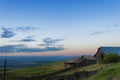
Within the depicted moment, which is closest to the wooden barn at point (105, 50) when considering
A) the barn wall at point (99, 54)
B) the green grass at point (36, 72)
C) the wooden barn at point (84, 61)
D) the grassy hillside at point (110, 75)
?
the barn wall at point (99, 54)

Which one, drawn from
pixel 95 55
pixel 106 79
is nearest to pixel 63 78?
pixel 106 79

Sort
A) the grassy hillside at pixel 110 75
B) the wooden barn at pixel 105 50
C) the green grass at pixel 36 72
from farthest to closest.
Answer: the green grass at pixel 36 72 → the wooden barn at pixel 105 50 → the grassy hillside at pixel 110 75

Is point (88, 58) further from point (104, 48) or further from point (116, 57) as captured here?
point (116, 57)

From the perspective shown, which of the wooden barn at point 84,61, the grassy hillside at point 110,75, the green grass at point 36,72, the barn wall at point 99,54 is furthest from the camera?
the green grass at point 36,72

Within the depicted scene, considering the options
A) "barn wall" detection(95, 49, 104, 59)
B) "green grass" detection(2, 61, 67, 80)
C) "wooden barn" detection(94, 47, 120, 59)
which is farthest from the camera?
"green grass" detection(2, 61, 67, 80)

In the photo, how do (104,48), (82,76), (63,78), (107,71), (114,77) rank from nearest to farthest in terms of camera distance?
(114,77), (107,71), (63,78), (82,76), (104,48)

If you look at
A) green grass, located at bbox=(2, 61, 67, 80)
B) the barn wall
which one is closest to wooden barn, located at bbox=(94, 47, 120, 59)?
the barn wall

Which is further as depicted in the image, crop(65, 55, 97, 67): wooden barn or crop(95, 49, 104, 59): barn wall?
crop(65, 55, 97, 67): wooden barn

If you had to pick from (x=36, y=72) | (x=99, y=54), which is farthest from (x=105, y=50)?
(x=36, y=72)

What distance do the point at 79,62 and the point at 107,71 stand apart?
6283 cm

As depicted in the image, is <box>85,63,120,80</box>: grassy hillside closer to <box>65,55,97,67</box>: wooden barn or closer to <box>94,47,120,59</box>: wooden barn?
<box>94,47,120,59</box>: wooden barn

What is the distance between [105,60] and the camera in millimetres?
78250

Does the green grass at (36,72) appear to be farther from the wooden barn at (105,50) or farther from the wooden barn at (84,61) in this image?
the wooden barn at (105,50)

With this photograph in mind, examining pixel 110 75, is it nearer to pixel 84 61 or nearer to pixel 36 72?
pixel 84 61
